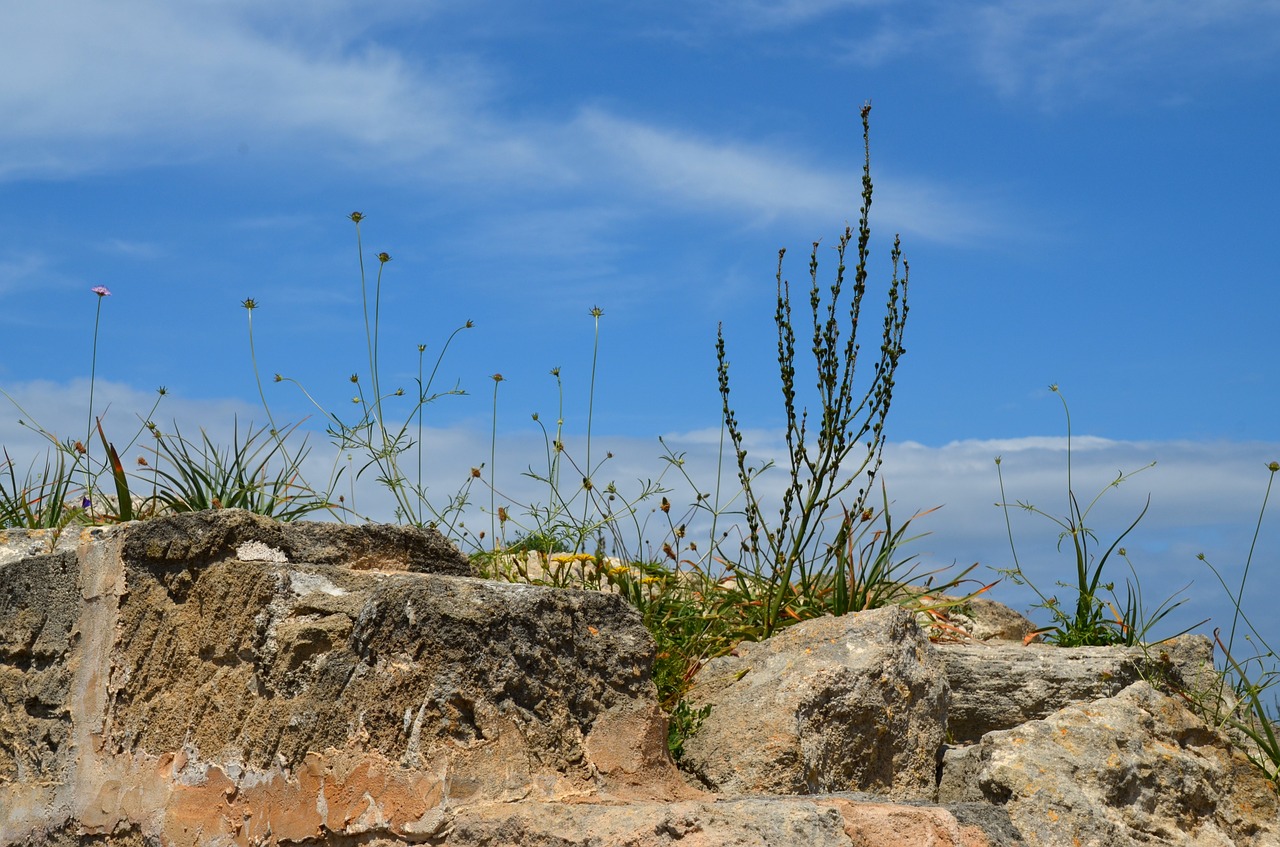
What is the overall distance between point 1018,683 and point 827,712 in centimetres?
135

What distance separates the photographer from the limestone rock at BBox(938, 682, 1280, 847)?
4.64 m

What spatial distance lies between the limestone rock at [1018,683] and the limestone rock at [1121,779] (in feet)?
0.82

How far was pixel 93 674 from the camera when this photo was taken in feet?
15.6

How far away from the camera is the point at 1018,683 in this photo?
560cm

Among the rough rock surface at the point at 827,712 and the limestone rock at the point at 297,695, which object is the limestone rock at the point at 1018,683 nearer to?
the rough rock surface at the point at 827,712

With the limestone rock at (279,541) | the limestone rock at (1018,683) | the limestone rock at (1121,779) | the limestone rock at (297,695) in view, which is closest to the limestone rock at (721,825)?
the limestone rock at (297,695)

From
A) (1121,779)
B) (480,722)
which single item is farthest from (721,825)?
(1121,779)

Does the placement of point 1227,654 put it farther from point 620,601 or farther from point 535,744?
point 535,744

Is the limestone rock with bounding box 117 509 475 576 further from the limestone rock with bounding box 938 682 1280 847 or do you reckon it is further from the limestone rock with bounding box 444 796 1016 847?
the limestone rock with bounding box 938 682 1280 847

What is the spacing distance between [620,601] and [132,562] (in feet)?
6.50

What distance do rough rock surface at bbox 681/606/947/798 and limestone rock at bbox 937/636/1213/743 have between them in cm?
47

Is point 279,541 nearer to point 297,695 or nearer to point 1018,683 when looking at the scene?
point 297,695

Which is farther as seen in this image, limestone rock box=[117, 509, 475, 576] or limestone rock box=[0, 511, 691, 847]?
limestone rock box=[117, 509, 475, 576]

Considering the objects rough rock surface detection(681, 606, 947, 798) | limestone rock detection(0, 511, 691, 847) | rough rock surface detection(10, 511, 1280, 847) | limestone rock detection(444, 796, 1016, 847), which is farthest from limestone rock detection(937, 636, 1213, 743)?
limestone rock detection(0, 511, 691, 847)
